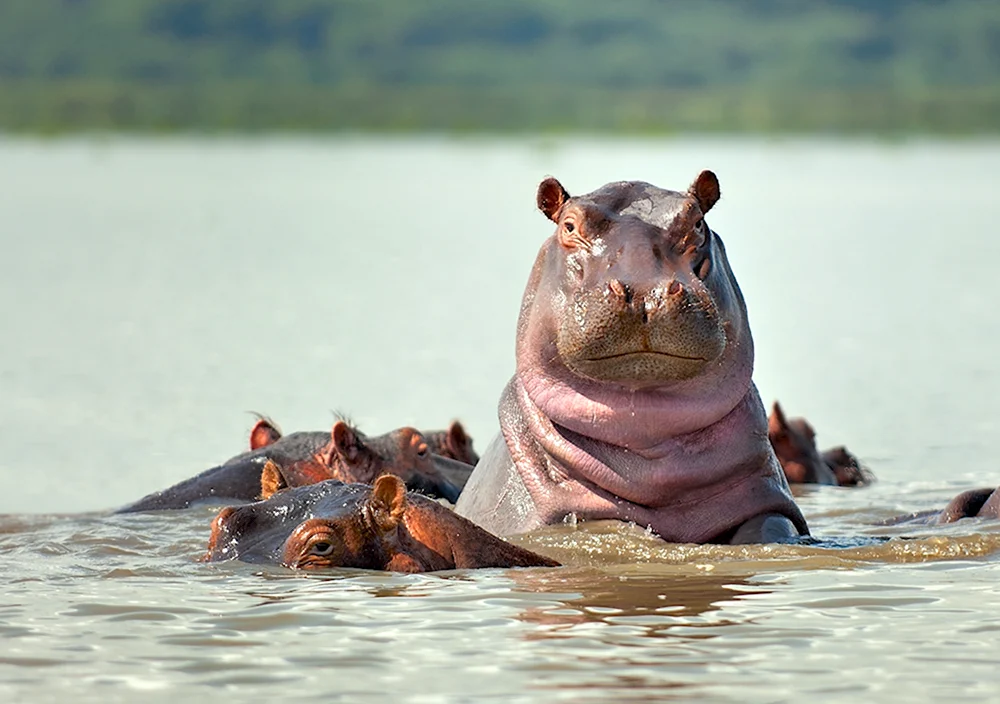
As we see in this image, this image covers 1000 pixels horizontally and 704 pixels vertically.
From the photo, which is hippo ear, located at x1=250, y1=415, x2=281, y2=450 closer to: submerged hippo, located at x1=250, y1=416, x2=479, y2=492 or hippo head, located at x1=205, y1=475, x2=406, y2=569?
submerged hippo, located at x1=250, y1=416, x2=479, y2=492

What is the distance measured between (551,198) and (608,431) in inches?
36.2

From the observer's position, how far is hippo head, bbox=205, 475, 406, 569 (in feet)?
20.3

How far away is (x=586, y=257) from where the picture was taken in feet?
22.9

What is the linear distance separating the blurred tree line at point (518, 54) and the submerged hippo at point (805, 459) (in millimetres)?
77202

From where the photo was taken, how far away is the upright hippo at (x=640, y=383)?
267 inches

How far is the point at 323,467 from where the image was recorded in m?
8.70

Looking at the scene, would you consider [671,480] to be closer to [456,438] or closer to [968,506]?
[968,506]

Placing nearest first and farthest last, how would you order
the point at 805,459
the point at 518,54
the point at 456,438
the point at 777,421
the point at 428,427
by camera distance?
1. the point at 456,438
2. the point at 777,421
3. the point at 805,459
4. the point at 428,427
5. the point at 518,54

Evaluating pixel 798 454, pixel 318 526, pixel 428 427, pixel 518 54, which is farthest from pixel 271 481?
pixel 518 54

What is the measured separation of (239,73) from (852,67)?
3875 cm

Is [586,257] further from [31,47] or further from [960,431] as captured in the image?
[31,47]

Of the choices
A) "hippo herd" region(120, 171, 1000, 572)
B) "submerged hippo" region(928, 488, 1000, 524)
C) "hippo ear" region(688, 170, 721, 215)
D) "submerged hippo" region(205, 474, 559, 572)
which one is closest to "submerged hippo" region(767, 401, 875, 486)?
"submerged hippo" region(928, 488, 1000, 524)

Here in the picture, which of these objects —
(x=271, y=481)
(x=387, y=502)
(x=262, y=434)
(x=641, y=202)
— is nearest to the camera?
(x=387, y=502)

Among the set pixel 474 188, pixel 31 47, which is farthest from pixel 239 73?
pixel 474 188
